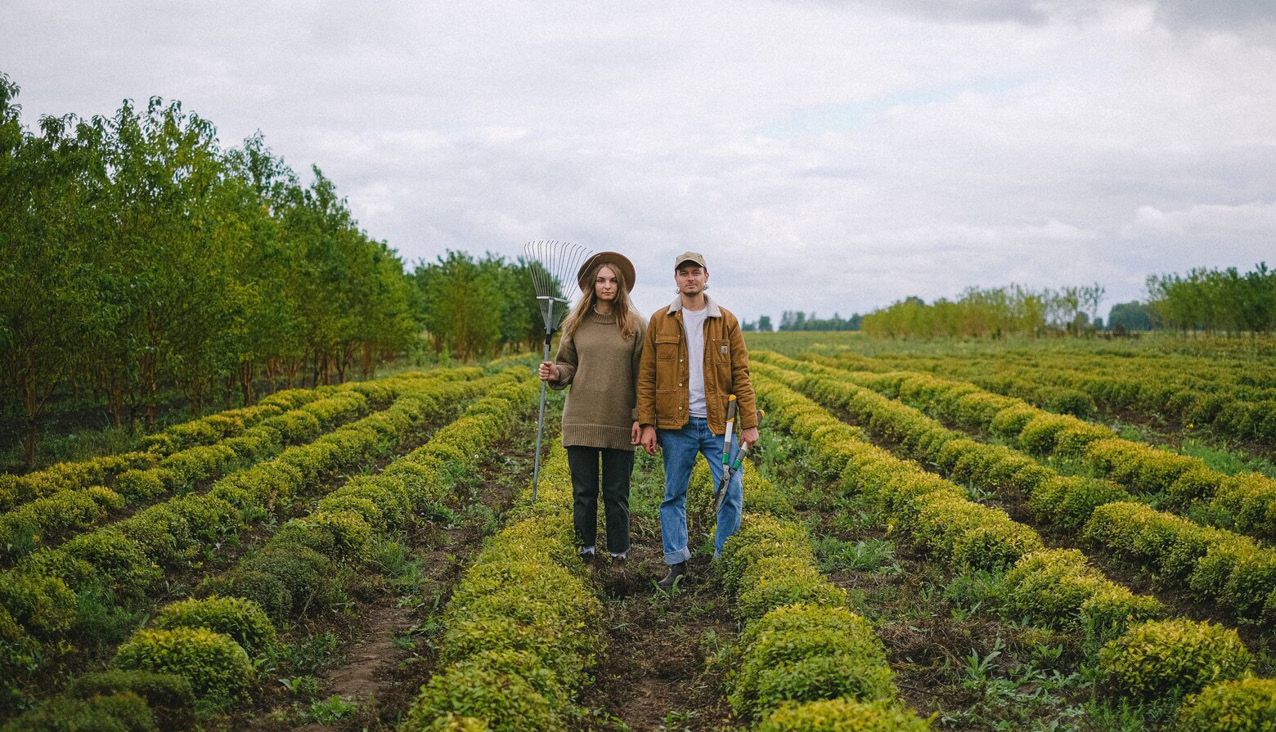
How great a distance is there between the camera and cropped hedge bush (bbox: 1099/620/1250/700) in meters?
5.03

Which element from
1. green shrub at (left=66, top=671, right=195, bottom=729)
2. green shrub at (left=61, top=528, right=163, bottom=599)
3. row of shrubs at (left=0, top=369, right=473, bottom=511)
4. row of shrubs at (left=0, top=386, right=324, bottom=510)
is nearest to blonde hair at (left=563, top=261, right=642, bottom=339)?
green shrub at (left=66, top=671, right=195, bottom=729)

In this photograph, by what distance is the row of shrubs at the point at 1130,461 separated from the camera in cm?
933

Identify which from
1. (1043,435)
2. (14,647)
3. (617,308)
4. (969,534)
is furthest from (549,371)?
(1043,435)

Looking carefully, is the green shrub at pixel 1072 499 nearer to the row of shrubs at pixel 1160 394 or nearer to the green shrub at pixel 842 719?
the green shrub at pixel 842 719

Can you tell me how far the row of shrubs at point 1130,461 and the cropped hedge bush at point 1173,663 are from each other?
16.1 feet

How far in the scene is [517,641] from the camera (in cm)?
515

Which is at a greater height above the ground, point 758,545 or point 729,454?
point 729,454

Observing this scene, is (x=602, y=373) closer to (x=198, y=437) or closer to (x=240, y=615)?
(x=240, y=615)

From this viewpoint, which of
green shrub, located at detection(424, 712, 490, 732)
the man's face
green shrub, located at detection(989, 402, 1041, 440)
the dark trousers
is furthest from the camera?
green shrub, located at detection(989, 402, 1041, 440)

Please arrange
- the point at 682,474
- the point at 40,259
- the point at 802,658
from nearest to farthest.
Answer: the point at 802,658 → the point at 682,474 → the point at 40,259

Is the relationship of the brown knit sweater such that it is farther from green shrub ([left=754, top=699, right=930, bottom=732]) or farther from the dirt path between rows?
green shrub ([left=754, top=699, right=930, bottom=732])

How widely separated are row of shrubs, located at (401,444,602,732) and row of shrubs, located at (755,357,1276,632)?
5.14 m

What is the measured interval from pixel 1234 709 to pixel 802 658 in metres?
2.20

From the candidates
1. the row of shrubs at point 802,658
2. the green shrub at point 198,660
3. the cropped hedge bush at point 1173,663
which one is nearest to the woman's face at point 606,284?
the row of shrubs at point 802,658
